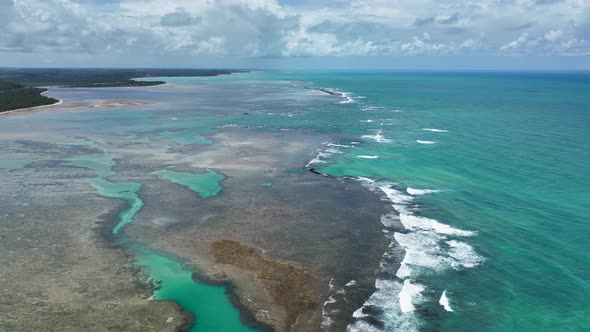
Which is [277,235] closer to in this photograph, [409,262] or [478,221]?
[409,262]

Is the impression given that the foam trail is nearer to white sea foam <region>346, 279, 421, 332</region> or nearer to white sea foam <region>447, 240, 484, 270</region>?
white sea foam <region>447, 240, 484, 270</region>

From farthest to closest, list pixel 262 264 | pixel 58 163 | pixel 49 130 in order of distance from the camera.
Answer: pixel 49 130, pixel 58 163, pixel 262 264

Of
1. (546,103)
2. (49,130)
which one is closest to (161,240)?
(49,130)

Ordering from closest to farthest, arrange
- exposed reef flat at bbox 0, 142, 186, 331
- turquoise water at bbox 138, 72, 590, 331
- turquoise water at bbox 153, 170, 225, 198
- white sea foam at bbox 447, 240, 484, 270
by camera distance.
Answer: exposed reef flat at bbox 0, 142, 186, 331, turquoise water at bbox 138, 72, 590, 331, white sea foam at bbox 447, 240, 484, 270, turquoise water at bbox 153, 170, 225, 198

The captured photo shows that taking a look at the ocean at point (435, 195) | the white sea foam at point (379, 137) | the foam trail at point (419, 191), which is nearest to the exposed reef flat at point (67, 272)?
the ocean at point (435, 195)

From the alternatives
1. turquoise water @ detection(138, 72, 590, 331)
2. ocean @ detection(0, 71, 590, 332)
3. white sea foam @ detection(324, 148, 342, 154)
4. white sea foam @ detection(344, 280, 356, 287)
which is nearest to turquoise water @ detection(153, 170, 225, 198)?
ocean @ detection(0, 71, 590, 332)

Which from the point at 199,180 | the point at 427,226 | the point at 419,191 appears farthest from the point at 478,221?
the point at 199,180

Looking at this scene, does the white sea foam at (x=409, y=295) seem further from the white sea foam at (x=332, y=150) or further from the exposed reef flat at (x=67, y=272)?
the white sea foam at (x=332, y=150)

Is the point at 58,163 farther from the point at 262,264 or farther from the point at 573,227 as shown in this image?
the point at 573,227
